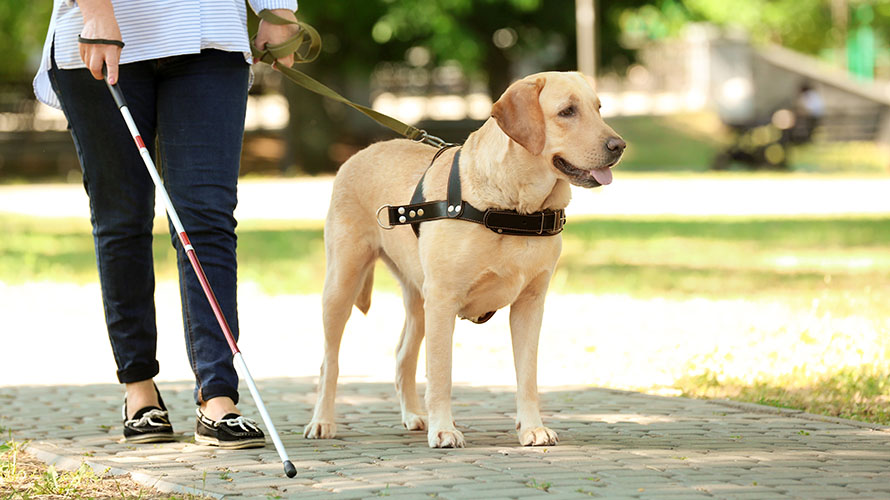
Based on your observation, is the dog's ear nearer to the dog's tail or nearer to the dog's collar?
the dog's collar

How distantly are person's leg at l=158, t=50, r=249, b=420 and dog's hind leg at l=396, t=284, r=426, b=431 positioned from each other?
790 mm

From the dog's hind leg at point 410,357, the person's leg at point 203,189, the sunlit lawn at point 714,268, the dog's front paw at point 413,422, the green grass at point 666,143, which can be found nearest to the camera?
the person's leg at point 203,189

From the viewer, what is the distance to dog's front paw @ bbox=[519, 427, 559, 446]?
4984 millimetres

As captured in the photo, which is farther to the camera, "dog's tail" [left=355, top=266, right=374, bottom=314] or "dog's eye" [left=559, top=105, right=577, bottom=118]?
"dog's tail" [left=355, top=266, right=374, bottom=314]

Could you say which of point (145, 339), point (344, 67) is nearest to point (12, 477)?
point (145, 339)

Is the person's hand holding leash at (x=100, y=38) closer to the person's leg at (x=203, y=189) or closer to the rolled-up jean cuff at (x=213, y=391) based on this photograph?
the person's leg at (x=203, y=189)

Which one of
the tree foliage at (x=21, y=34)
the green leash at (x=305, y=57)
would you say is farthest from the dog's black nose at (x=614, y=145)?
the tree foliage at (x=21, y=34)

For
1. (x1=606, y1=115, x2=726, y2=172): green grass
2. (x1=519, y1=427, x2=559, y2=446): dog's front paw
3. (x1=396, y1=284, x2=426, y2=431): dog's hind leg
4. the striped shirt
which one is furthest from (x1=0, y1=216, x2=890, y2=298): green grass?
(x1=606, y1=115, x2=726, y2=172): green grass

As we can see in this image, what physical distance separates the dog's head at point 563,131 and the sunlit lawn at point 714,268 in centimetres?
199

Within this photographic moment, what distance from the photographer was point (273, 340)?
9.04m

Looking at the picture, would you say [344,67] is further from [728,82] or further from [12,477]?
[12,477]

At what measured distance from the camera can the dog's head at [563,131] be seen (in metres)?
4.78

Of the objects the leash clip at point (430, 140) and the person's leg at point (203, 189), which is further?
the leash clip at point (430, 140)

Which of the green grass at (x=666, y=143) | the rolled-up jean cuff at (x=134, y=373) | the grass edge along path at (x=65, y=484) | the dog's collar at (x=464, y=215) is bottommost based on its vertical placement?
the grass edge along path at (x=65, y=484)
